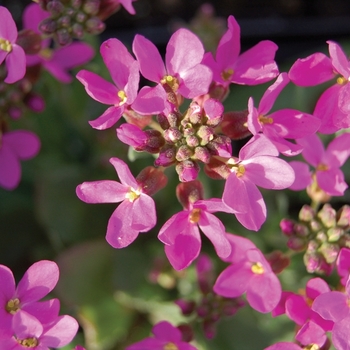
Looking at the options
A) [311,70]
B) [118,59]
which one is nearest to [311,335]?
[311,70]

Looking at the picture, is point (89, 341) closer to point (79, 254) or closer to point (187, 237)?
point (79, 254)

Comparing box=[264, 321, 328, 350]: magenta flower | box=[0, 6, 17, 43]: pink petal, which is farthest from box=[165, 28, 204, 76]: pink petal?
box=[264, 321, 328, 350]: magenta flower

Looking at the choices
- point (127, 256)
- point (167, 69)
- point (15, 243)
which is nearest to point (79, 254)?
point (127, 256)

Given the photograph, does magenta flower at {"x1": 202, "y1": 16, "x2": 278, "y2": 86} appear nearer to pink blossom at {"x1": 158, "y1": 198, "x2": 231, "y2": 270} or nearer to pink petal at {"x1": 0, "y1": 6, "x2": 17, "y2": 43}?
pink blossom at {"x1": 158, "y1": 198, "x2": 231, "y2": 270}

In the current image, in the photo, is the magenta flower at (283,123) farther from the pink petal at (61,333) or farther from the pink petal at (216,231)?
the pink petal at (61,333)

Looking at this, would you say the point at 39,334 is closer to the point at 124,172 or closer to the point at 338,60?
the point at 124,172

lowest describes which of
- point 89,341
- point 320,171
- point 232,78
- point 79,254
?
point 89,341
